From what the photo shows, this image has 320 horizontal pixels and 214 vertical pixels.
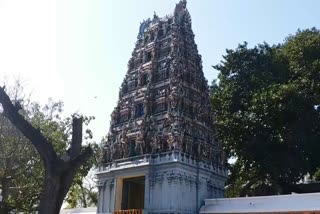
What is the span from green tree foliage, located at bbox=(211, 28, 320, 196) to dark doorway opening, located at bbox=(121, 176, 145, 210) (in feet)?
23.9

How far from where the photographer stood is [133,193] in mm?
22984

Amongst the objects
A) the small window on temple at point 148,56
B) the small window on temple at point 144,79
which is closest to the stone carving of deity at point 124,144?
the small window on temple at point 144,79

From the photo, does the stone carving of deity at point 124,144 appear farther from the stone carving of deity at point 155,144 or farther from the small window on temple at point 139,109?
the stone carving of deity at point 155,144

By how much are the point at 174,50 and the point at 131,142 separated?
19.4 ft

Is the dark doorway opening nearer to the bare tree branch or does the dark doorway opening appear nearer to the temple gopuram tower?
the temple gopuram tower

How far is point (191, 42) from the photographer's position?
25469mm

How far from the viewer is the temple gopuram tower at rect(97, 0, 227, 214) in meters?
20.3

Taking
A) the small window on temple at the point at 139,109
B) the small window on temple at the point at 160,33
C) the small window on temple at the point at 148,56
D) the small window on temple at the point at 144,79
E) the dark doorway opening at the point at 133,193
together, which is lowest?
the dark doorway opening at the point at 133,193

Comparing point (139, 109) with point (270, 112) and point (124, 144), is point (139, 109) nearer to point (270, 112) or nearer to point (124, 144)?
point (124, 144)

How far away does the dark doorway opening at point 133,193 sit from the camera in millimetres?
22328

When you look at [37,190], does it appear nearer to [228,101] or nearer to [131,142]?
[131,142]

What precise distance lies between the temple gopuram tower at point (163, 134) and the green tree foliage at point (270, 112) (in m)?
3.61

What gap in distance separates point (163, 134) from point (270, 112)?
8.10 meters

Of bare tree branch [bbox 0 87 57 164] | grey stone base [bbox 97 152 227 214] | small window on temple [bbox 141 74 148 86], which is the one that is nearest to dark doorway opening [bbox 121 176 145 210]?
grey stone base [bbox 97 152 227 214]
